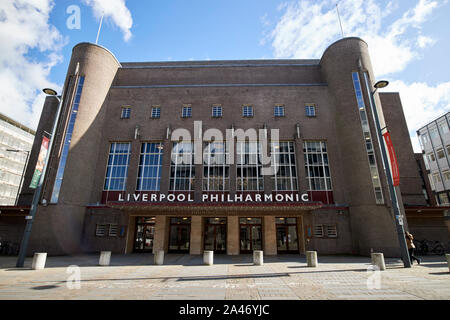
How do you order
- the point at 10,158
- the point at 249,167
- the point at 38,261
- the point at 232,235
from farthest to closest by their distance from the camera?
1. the point at 10,158
2. the point at 249,167
3. the point at 232,235
4. the point at 38,261

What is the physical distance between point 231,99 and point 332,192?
49.1 ft

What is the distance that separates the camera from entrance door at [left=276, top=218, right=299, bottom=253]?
21.7 m

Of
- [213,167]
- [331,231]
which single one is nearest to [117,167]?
[213,167]

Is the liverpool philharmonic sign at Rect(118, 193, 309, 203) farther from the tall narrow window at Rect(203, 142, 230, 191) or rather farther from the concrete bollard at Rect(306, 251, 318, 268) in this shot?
the concrete bollard at Rect(306, 251, 318, 268)

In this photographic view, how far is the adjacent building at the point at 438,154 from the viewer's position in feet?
135

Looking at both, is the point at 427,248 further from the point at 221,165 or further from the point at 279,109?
the point at 221,165

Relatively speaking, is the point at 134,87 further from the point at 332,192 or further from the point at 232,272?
the point at 332,192

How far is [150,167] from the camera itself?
23.9m

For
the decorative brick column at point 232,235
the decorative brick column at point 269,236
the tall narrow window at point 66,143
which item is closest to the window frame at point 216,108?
the decorative brick column at point 232,235

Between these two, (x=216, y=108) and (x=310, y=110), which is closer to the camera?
(x=310, y=110)

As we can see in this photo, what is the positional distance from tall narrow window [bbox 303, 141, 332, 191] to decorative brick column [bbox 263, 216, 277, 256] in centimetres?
545

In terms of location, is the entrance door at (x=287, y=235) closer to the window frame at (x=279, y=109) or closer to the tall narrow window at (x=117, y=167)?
the window frame at (x=279, y=109)

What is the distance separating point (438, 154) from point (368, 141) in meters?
34.5
